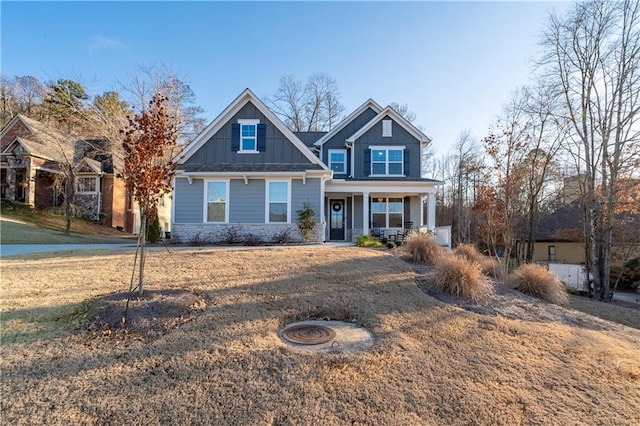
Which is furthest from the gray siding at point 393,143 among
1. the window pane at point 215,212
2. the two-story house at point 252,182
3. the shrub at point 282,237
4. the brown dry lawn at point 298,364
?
the brown dry lawn at point 298,364

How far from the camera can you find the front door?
18.0 metres

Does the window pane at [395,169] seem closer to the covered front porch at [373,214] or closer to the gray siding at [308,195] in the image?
the covered front porch at [373,214]

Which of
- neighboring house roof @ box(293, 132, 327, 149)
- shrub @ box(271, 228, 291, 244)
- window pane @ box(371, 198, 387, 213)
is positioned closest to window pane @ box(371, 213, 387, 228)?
window pane @ box(371, 198, 387, 213)

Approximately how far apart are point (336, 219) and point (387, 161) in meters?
4.17

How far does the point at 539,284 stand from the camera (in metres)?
8.43

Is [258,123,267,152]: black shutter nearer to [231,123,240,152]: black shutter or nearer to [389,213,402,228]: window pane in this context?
[231,123,240,152]: black shutter

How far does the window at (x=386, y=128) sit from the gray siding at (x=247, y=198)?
24.4 feet

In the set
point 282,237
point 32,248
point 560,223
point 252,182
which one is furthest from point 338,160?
point 560,223

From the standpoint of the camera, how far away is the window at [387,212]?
58.7ft

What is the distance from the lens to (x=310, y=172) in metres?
14.1

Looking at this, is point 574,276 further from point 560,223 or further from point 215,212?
point 215,212

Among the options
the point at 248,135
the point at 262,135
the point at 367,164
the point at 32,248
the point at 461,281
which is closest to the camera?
the point at 461,281

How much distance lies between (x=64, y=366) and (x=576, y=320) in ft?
28.6

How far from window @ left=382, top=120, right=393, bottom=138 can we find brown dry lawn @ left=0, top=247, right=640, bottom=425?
12.6 metres
